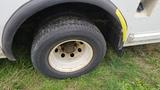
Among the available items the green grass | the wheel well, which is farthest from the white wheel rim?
the wheel well

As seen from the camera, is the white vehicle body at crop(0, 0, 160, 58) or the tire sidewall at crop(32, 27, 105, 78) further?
the tire sidewall at crop(32, 27, 105, 78)

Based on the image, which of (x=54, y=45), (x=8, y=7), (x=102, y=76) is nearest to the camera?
(x=8, y=7)

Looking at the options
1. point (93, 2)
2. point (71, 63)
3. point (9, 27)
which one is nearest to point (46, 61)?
point (71, 63)

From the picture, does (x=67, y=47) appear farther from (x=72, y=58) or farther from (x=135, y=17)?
(x=135, y=17)

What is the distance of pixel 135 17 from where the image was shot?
2.78 meters

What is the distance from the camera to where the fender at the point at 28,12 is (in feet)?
7.96

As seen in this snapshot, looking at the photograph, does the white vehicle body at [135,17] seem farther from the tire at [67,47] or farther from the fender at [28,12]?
the tire at [67,47]

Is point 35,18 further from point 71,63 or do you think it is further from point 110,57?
point 110,57

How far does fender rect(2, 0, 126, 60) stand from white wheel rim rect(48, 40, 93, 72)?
474 mm

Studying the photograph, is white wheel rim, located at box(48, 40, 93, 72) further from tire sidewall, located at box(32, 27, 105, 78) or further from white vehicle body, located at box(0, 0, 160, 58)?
white vehicle body, located at box(0, 0, 160, 58)

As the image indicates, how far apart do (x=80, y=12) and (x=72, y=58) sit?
1.67 ft

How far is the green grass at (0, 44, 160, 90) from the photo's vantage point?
305 centimetres

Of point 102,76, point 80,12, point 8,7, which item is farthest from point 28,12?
point 102,76

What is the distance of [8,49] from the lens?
266 cm
